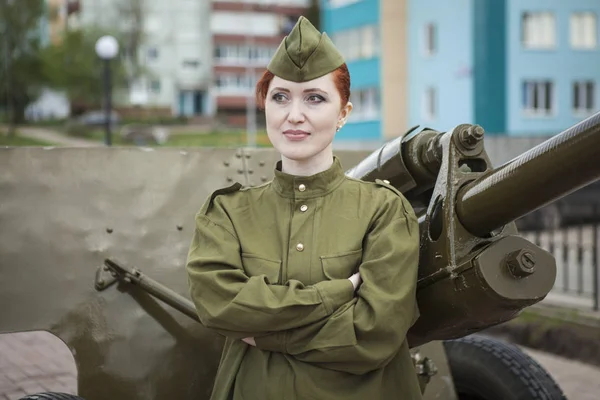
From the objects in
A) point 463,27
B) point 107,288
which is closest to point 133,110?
point 463,27

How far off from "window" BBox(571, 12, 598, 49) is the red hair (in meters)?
22.7

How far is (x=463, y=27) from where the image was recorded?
77.0ft

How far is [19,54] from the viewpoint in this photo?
124 ft

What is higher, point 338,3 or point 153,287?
point 338,3

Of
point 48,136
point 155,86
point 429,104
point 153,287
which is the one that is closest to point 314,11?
point 155,86

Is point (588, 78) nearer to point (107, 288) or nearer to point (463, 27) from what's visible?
point (463, 27)

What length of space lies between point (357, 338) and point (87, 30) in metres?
38.8

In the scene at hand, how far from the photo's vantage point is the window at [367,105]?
94.3ft

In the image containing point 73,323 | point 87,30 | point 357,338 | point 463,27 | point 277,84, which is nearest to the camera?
point 357,338

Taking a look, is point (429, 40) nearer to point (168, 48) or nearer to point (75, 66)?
point (75, 66)

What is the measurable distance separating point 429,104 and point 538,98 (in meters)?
3.38

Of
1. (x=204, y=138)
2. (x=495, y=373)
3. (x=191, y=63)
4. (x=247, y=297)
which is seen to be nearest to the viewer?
(x=247, y=297)

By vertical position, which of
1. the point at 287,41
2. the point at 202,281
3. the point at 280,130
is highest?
the point at 287,41

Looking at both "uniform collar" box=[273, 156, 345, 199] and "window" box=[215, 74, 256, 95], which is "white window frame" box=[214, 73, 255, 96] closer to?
"window" box=[215, 74, 256, 95]
